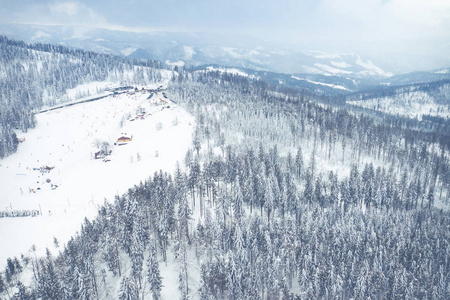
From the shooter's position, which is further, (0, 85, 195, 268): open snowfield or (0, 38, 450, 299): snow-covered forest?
(0, 85, 195, 268): open snowfield

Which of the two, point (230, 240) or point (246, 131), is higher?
point (246, 131)

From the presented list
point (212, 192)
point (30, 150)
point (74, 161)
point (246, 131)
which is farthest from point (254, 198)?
point (30, 150)

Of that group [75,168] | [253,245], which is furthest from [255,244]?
[75,168]

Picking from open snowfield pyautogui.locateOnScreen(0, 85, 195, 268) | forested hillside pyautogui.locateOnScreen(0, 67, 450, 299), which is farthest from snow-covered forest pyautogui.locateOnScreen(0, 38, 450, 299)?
open snowfield pyautogui.locateOnScreen(0, 85, 195, 268)

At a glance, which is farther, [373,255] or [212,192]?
[212,192]

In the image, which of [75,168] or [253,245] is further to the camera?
[75,168]

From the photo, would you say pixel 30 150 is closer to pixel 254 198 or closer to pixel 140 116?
pixel 140 116

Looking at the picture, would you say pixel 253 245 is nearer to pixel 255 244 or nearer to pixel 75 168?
pixel 255 244

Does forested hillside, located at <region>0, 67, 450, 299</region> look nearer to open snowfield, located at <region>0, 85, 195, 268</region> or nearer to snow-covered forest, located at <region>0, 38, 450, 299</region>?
snow-covered forest, located at <region>0, 38, 450, 299</region>

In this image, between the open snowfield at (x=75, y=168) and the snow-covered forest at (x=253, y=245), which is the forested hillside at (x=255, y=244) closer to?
the snow-covered forest at (x=253, y=245)
